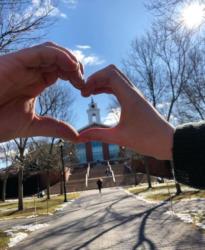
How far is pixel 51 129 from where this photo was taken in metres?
2.01

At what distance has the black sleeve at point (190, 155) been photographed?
5.61ft

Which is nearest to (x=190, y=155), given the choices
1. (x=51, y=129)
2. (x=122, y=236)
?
(x=51, y=129)

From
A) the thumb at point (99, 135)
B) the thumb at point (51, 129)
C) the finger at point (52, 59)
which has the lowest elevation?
the thumb at point (99, 135)

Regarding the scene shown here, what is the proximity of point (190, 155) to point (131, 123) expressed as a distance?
306mm

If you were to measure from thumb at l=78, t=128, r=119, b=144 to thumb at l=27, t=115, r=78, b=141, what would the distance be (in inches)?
1.8

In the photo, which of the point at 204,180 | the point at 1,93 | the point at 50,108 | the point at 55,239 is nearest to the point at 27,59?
the point at 1,93

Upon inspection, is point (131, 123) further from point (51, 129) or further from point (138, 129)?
point (51, 129)

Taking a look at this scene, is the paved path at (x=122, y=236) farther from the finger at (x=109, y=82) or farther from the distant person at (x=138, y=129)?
the finger at (x=109, y=82)

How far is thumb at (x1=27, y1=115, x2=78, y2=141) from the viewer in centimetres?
195

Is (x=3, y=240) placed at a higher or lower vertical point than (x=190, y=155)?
lower

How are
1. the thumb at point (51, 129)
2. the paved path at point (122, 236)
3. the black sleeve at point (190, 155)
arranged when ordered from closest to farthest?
the black sleeve at point (190, 155) < the thumb at point (51, 129) < the paved path at point (122, 236)

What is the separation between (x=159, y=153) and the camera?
6.09 ft

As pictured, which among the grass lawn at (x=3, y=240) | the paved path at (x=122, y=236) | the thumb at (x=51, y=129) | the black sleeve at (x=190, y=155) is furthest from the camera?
the grass lawn at (x=3, y=240)

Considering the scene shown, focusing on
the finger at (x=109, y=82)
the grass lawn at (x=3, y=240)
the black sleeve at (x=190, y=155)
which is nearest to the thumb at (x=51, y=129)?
the finger at (x=109, y=82)
